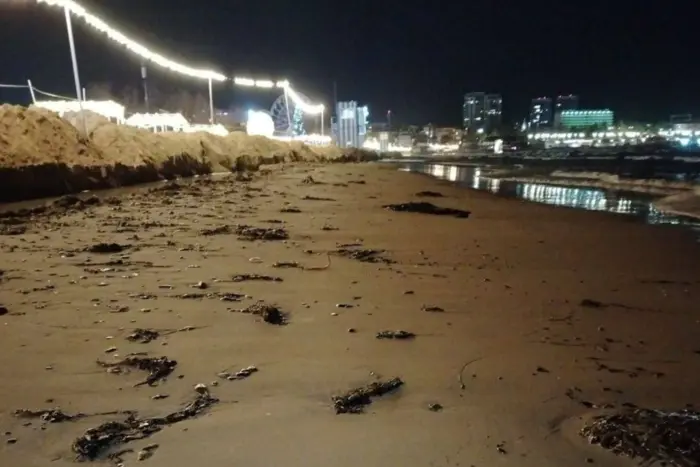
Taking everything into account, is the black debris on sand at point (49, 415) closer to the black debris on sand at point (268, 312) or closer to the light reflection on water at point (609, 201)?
the black debris on sand at point (268, 312)

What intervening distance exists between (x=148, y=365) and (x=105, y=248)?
411cm

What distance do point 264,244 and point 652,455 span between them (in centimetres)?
623

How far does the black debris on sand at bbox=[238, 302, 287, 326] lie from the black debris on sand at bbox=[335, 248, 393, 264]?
252cm

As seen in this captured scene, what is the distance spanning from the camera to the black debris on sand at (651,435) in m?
2.83

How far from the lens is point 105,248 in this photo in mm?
7195

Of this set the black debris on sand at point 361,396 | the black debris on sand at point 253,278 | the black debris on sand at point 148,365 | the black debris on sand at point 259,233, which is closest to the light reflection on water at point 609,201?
the black debris on sand at point 259,233

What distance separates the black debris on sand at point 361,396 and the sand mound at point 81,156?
13323 mm

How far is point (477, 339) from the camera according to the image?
448 cm

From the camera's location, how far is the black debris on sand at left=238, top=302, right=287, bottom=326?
185 inches

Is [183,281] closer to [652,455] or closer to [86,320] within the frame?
[86,320]

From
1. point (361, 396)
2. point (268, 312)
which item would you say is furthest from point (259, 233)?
point (361, 396)

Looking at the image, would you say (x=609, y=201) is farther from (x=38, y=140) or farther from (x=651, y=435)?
(x=38, y=140)

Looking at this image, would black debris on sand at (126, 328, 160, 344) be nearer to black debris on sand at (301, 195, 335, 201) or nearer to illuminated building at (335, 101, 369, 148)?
black debris on sand at (301, 195, 335, 201)

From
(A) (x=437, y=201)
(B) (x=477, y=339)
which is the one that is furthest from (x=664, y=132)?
(B) (x=477, y=339)
